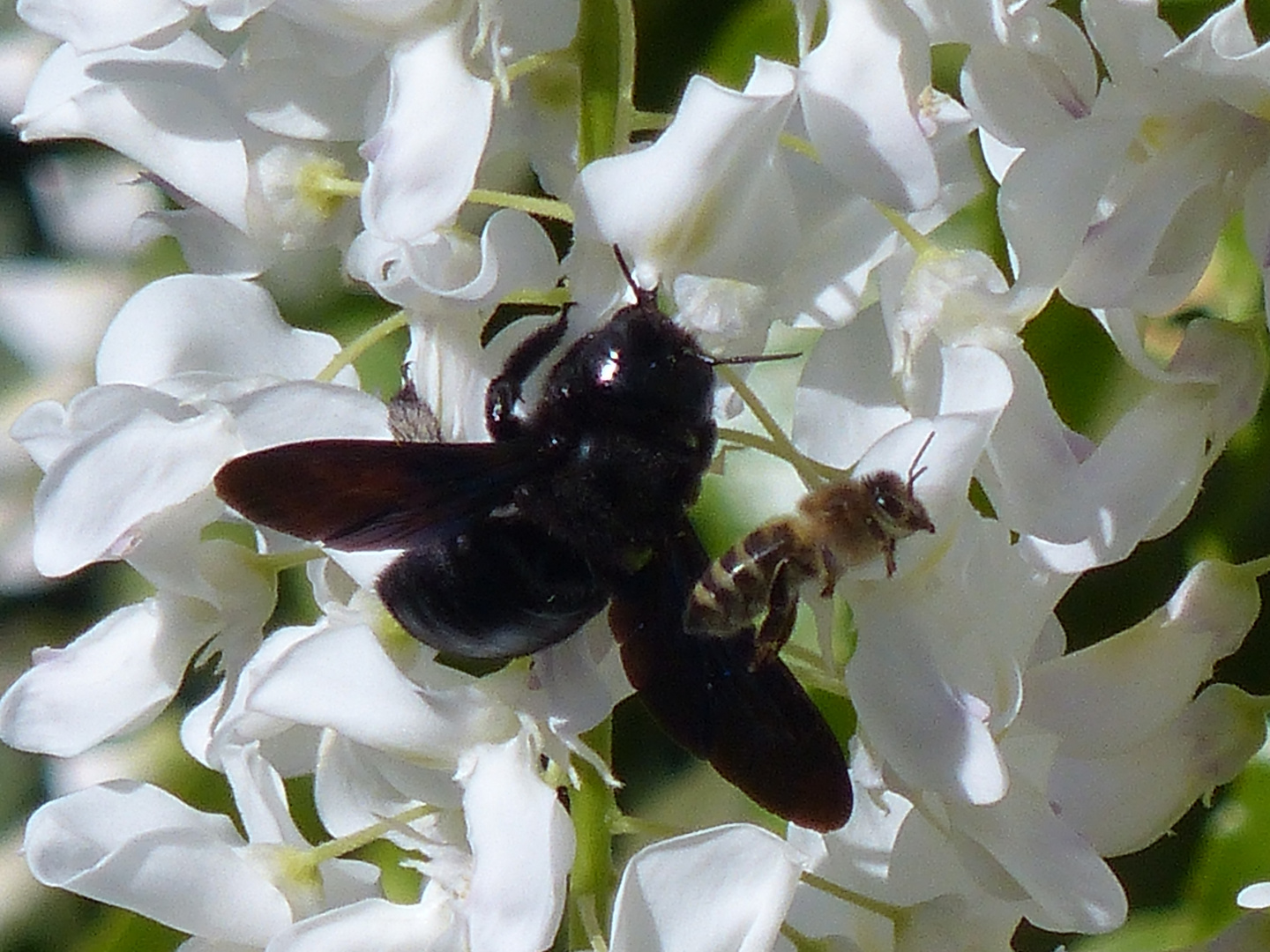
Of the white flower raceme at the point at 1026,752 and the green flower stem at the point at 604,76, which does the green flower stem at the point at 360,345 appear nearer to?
the green flower stem at the point at 604,76

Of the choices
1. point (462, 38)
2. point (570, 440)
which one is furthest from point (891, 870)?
point (462, 38)

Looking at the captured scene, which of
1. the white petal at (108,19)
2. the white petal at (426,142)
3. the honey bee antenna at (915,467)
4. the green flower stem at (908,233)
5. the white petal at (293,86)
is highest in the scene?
the white petal at (108,19)

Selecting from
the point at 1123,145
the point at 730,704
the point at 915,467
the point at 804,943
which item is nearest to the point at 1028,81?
the point at 1123,145

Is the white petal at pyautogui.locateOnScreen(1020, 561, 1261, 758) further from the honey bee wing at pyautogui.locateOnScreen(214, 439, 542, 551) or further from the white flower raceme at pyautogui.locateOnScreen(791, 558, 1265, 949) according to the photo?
the honey bee wing at pyautogui.locateOnScreen(214, 439, 542, 551)

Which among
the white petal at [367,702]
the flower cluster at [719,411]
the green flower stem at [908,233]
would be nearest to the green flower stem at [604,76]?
the flower cluster at [719,411]

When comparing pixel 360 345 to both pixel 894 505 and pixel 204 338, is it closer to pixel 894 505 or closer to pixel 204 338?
pixel 204 338

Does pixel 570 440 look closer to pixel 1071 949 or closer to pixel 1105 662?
pixel 1105 662
